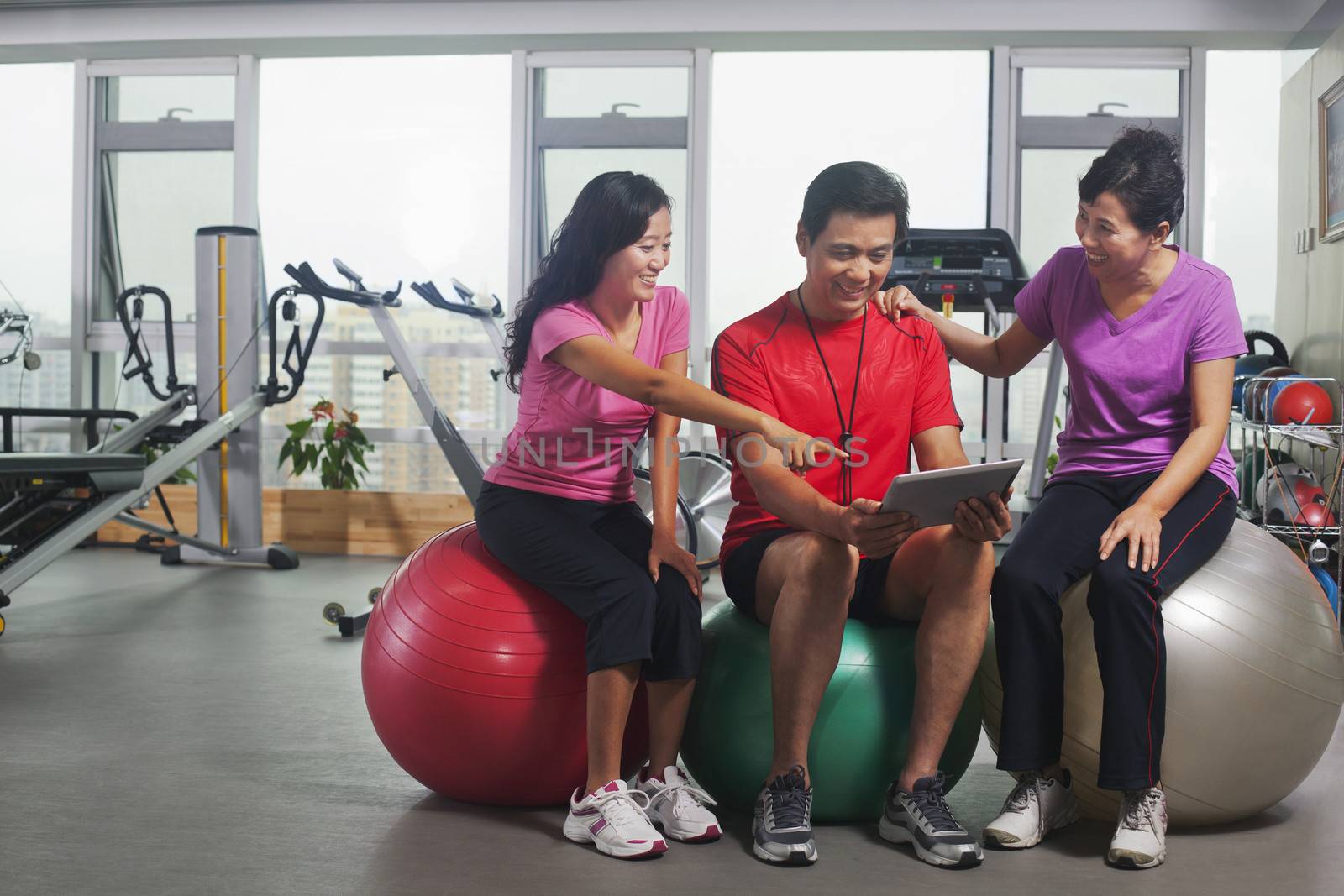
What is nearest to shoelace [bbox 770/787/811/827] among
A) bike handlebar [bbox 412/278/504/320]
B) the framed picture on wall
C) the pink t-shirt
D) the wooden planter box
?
the pink t-shirt

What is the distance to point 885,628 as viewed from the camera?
2.10 meters

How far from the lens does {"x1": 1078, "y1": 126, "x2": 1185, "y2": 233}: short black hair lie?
2027 mm

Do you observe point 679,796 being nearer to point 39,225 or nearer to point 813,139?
point 813,139

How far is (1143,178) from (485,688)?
4.69ft

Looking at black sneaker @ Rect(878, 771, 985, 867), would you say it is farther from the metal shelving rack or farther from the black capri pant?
the metal shelving rack

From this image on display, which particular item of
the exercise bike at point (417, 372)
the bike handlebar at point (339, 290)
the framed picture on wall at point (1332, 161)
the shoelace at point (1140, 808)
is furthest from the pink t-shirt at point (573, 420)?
the framed picture on wall at point (1332, 161)

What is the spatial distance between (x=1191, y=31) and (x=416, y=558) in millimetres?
4911

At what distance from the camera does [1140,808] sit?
1.91 metres

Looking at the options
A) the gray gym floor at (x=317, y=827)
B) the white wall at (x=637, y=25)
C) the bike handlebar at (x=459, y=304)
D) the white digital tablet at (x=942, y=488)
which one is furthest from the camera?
the white wall at (x=637, y=25)

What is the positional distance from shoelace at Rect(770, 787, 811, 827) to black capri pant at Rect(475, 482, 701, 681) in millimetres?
243

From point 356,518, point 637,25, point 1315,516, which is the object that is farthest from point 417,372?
point 1315,516

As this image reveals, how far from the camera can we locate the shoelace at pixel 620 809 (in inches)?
75.8

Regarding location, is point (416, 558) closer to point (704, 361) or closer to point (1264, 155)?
point (704, 361)

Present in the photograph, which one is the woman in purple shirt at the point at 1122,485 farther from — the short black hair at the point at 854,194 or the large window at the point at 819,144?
the large window at the point at 819,144
